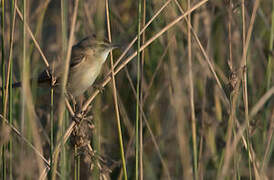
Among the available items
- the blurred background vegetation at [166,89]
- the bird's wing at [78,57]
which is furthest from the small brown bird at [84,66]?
the blurred background vegetation at [166,89]

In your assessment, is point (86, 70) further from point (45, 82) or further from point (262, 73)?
point (262, 73)

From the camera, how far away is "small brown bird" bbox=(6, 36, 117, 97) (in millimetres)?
3684

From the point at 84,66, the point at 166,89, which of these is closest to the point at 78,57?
the point at 84,66

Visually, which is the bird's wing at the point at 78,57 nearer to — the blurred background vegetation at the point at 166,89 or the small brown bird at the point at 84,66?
the small brown bird at the point at 84,66

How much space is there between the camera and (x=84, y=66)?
12.6 ft

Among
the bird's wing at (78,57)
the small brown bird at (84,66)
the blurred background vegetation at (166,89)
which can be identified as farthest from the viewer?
the bird's wing at (78,57)

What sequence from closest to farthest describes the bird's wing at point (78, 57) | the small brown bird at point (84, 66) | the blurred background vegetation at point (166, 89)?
the blurred background vegetation at point (166, 89) → the small brown bird at point (84, 66) → the bird's wing at point (78, 57)

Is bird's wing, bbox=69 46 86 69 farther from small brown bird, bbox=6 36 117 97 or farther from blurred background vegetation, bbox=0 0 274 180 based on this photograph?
blurred background vegetation, bbox=0 0 274 180

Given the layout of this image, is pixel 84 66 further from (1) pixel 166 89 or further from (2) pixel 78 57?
(1) pixel 166 89

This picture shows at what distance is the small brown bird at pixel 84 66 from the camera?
3684 mm

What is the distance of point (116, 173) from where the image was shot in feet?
13.6

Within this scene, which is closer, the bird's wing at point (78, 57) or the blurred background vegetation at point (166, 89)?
the blurred background vegetation at point (166, 89)

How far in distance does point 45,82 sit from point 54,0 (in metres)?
1.79

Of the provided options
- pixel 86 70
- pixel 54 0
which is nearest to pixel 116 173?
pixel 86 70
